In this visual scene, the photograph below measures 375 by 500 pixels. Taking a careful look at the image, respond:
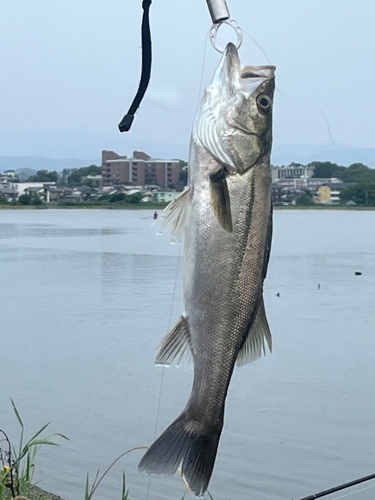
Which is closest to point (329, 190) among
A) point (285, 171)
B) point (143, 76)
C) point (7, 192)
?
point (285, 171)

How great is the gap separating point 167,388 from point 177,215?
13.0 m

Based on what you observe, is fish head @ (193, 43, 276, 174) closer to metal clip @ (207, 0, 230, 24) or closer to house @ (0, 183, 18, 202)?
metal clip @ (207, 0, 230, 24)

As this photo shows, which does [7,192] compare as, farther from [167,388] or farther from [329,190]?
[167,388]

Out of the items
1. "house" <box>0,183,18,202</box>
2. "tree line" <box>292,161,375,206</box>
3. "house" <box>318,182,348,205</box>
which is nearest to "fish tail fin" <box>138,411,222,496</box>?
"tree line" <box>292,161,375,206</box>

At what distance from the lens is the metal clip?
2.39m

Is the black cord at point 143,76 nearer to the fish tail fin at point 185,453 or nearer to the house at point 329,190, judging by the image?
the fish tail fin at point 185,453

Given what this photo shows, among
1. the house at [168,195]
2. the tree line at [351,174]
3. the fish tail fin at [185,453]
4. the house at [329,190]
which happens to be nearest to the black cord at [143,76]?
the house at [168,195]

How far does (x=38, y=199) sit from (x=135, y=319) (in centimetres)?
7003

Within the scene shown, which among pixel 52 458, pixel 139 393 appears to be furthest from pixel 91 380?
pixel 52 458

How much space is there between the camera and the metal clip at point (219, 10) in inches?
94.0

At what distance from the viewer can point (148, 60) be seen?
2.69m

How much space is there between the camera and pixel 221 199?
2189mm

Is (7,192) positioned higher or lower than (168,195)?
lower

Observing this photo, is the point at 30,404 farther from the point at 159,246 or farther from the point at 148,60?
the point at 159,246
